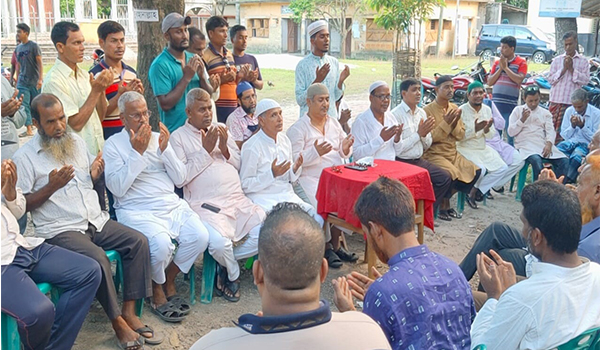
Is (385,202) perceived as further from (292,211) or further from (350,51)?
(350,51)

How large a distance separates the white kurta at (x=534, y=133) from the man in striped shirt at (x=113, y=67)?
510 cm

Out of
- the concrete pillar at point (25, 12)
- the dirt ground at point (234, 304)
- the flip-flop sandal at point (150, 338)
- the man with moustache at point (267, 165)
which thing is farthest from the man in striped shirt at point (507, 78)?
the concrete pillar at point (25, 12)

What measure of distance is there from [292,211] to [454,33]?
35.3 m

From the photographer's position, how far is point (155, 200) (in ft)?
15.0

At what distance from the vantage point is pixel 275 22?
124ft

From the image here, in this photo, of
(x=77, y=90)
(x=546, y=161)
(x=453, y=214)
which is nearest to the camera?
(x=77, y=90)

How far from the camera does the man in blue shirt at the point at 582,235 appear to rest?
328cm

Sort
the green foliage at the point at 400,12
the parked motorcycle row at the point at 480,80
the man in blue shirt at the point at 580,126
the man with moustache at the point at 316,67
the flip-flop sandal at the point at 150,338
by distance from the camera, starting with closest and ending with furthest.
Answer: the flip-flop sandal at the point at 150,338 → the man with moustache at the point at 316,67 → the man in blue shirt at the point at 580,126 → the green foliage at the point at 400,12 → the parked motorcycle row at the point at 480,80

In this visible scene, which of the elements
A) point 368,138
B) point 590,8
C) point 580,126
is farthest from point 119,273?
point 590,8

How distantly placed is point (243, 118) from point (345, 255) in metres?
1.74

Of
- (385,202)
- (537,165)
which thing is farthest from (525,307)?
(537,165)

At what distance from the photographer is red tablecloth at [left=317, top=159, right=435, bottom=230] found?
5012mm

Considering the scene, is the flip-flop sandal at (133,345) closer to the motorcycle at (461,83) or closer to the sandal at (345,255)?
the sandal at (345,255)

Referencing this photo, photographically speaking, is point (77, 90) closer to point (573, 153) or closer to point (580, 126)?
point (573, 153)
